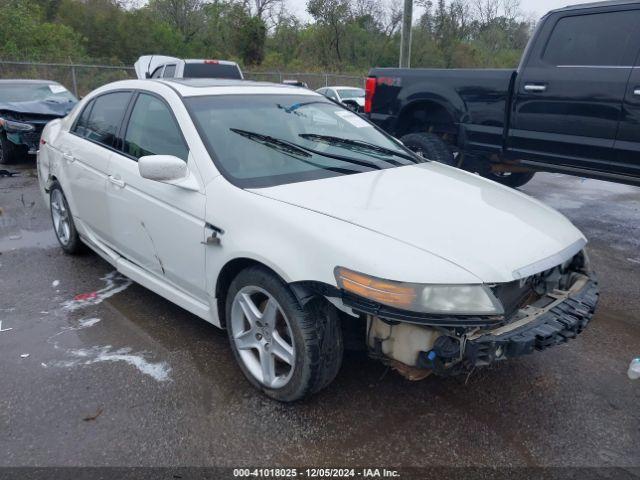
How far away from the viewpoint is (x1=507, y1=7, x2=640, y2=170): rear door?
16.2 ft

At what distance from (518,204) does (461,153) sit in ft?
10.8

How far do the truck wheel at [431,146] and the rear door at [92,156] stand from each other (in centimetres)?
344

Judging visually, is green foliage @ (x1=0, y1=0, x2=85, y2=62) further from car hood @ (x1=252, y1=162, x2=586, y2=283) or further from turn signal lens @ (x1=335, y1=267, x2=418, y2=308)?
turn signal lens @ (x1=335, y1=267, x2=418, y2=308)

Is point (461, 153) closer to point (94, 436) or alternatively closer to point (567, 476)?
point (567, 476)

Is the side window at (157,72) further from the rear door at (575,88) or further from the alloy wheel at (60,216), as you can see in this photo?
the rear door at (575,88)

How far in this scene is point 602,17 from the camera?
5.12 metres

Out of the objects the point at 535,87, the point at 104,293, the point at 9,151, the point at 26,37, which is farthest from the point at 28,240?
the point at 26,37

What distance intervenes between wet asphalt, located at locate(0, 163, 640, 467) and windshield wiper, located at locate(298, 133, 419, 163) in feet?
4.71

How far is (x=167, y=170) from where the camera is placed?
2945 mm

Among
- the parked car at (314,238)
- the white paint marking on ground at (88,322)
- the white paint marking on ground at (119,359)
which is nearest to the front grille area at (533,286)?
the parked car at (314,238)

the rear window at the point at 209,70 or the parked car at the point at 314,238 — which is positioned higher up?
the rear window at the point at 209,70

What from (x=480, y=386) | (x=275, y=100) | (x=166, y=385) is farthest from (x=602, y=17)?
(x=166, y=385)

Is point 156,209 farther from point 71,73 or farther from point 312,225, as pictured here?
point 71,73

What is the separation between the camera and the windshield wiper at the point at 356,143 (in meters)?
3.59
